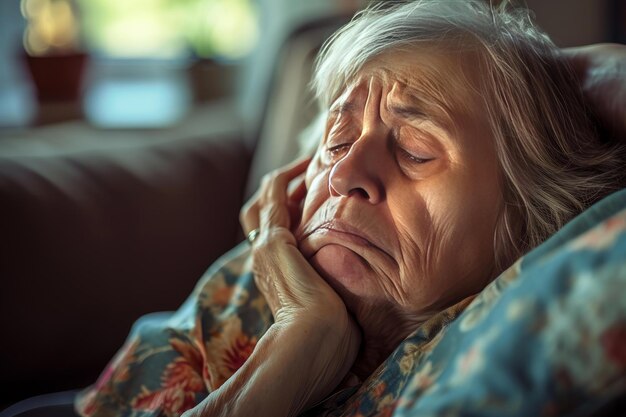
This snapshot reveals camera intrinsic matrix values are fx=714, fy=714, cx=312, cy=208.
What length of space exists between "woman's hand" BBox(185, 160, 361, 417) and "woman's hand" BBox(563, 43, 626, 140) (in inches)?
16.5

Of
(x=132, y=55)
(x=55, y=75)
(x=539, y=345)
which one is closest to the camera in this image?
(x=539, y=345)

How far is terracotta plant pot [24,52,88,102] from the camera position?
2631mm

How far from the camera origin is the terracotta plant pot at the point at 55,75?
2.63 meters

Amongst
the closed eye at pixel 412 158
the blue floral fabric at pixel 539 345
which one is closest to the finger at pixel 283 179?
the closed eye at pixel 412 158

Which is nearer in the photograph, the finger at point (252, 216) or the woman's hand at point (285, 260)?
the woman's hand at point (285, 260)

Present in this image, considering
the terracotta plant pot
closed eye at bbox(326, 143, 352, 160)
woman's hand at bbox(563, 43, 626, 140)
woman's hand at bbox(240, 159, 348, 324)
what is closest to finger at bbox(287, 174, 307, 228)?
woman's hand at bbox(240, 159, 348, 324)

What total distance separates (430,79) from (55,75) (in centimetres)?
210

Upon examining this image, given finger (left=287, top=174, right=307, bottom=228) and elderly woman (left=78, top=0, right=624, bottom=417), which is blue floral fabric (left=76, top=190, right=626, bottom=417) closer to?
elderly woman (left=78, top=0, right=624, bottom=417)

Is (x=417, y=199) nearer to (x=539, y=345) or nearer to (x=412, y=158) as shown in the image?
(x=412, y=158)

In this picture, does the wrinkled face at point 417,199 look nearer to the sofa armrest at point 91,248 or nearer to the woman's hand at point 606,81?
the woman's hand at point 606,81

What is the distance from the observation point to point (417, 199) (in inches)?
34.1

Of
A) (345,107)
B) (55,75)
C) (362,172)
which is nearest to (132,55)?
(55,75)

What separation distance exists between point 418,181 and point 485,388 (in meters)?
0.39

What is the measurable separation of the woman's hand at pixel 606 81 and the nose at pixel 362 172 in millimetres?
288
